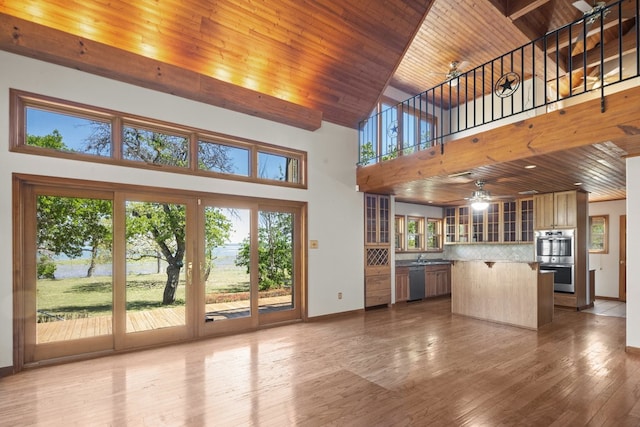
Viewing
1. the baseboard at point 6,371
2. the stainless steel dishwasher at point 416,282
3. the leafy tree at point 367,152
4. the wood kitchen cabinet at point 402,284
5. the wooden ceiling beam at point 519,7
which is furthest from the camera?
the stainless steel dishwasher at point 416,282

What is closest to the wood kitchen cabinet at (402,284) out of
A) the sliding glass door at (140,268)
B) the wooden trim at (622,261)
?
the sliding glass door at (140,268)

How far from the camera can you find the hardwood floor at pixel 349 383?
271 cm

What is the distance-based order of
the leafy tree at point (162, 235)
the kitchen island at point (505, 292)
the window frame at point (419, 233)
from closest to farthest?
1. the leafy tree at point (162, 235)
2. the kitchen island at point (505, 292)
3. the window frame at point (419, 233)

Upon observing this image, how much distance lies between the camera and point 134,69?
4199 mm

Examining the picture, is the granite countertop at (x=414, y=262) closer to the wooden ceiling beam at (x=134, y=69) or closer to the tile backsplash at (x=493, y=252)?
the tile backsplash at (x=493, y=252)

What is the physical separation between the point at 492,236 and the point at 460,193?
2197 millimetres

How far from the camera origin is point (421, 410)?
2791mm

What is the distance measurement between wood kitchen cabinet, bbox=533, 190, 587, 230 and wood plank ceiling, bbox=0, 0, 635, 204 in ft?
1.79

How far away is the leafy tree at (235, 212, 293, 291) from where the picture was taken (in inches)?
221

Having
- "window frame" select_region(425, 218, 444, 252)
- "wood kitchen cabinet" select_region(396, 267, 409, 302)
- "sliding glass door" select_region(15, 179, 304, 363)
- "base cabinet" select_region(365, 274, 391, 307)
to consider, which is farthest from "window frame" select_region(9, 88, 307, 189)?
"window frame" select_region(425, 218, 444, 252)

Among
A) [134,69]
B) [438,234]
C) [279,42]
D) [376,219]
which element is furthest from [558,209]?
[134,69]

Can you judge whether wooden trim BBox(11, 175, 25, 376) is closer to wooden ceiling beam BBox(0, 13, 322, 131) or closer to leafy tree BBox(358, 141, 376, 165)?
wooden ceiling beam BBox(0, 13, 322, 131)

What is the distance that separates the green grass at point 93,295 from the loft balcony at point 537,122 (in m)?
4.08

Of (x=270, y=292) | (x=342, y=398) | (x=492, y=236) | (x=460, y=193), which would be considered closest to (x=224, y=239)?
(x=270, y=292)
